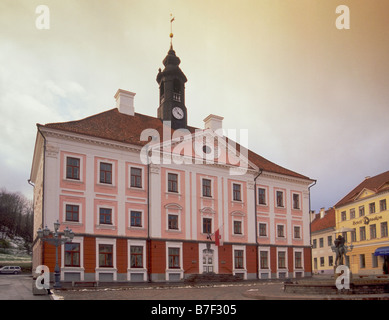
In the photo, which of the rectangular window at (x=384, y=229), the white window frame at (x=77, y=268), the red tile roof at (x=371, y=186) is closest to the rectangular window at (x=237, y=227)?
the white window frame at (x=77, y=268)

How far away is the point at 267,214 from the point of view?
44188 mm

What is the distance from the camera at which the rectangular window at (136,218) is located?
36.2 m

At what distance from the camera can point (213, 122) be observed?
46.2 meters

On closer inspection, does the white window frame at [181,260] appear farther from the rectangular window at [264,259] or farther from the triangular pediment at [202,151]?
the rectangular window at [264,259]

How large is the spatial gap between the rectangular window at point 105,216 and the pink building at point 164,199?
7 cm

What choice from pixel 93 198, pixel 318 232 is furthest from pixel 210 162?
pixel 318 232

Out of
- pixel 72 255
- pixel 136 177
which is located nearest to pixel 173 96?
pixel 136 177

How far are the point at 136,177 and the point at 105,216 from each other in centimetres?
407

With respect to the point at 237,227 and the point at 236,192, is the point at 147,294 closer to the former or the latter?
the point at 237,227

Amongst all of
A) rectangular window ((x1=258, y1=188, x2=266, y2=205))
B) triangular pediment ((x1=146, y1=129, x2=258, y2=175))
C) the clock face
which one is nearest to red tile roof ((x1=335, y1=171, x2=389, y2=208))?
rectangular window ((x1=258, y1=188, x2=266, y2=205))

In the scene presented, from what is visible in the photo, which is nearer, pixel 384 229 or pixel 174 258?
pixel 174 258

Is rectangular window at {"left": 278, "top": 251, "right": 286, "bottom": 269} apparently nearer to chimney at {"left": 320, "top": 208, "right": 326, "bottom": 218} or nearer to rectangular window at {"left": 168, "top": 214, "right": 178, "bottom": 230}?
rectangular window at {"left": 168, "top": 214, "right": 178, "bottom": 230}

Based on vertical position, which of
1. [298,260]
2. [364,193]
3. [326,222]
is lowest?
[298,260]

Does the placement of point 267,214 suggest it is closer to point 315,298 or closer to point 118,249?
point 118,249
